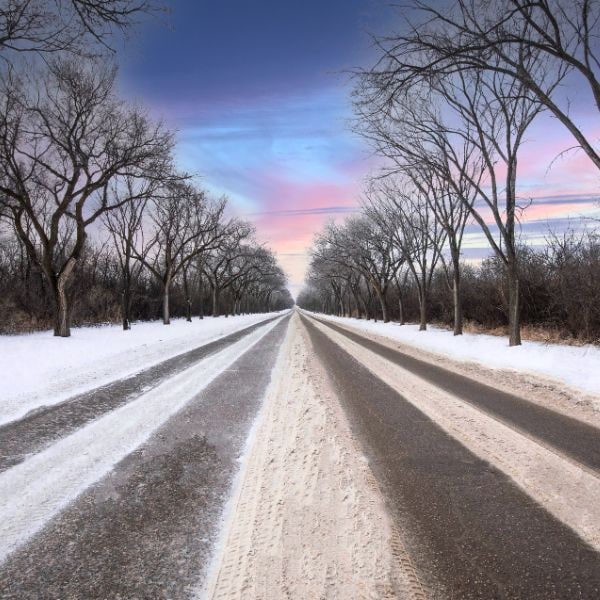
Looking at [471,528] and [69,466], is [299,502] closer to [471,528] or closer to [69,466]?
[471,528]

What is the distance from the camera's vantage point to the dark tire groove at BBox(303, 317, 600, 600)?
204 cm

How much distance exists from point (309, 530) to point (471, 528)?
101cm

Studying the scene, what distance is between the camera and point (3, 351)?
1183 centimetres

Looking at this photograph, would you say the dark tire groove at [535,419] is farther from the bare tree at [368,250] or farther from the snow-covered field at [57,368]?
the bare tree at [368,250]

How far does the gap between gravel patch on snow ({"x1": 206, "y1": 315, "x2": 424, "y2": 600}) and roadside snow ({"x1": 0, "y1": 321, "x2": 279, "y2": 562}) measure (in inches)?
48.4

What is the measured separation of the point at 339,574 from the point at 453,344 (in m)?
13.7

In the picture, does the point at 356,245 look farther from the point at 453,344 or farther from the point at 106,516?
the point at 106,516

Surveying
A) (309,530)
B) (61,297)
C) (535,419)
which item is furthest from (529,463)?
(61,297)

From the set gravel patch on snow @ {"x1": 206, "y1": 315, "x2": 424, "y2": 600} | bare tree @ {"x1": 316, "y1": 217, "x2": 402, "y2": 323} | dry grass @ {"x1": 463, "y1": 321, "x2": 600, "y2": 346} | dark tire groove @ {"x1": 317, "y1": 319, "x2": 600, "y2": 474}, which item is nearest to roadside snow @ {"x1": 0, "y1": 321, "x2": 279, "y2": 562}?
gravel patch on snow @ {"x1": 206, "y1": 315, "x2": 424, "y2": 600}

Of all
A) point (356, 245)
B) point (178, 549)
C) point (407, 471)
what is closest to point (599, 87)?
point (407, 471)

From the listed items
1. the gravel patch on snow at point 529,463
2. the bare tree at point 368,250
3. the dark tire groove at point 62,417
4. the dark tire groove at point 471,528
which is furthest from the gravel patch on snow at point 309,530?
the bare tree at point 368,250

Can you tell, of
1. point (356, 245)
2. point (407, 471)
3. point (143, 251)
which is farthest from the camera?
point (356, 245)

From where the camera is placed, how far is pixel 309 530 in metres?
2.51

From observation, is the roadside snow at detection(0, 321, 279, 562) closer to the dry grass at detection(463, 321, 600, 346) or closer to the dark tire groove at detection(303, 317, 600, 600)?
the dark tire groove at detection(303, 317, 600, 600)
